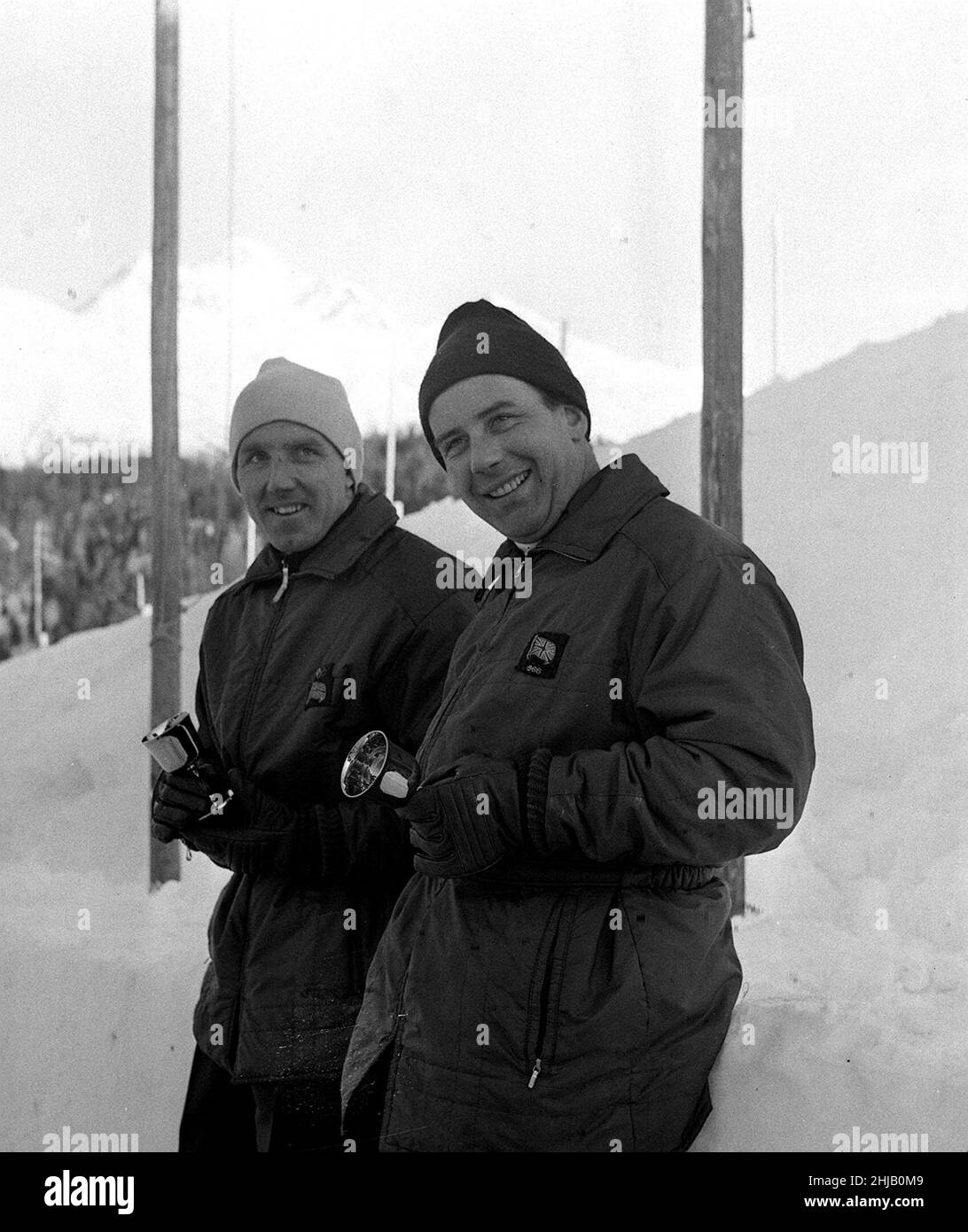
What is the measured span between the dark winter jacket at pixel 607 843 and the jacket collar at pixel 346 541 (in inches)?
25.4

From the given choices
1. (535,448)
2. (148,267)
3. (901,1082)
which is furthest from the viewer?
(148,267)

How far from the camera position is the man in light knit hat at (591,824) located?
5.42 ft

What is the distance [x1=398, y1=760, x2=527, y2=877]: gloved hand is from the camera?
5.61ft

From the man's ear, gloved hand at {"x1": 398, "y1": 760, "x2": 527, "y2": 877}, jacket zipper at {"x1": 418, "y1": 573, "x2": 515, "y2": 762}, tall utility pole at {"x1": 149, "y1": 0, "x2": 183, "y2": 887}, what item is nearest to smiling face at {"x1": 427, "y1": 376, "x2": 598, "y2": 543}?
the man's ear

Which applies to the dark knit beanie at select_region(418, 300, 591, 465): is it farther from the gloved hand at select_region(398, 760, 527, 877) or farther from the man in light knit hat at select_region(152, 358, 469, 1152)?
the gloved hand at select_region(398, 760, 527, 877)

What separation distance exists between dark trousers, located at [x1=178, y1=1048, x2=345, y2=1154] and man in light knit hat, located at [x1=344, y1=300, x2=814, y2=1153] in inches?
19.4

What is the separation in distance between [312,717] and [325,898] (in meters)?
0.34

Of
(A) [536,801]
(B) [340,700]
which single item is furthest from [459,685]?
(B) [340,700]

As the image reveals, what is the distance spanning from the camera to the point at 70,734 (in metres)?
4.59

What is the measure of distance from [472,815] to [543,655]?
0.25 metres

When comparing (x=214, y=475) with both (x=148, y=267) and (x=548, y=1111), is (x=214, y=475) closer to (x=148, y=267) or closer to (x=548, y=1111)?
(x=148, y=267)

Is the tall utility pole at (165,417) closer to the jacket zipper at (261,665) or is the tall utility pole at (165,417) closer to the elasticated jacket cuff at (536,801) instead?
the jacket zipper at (261,665)

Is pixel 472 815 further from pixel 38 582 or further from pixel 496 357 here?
pixel 38 582
